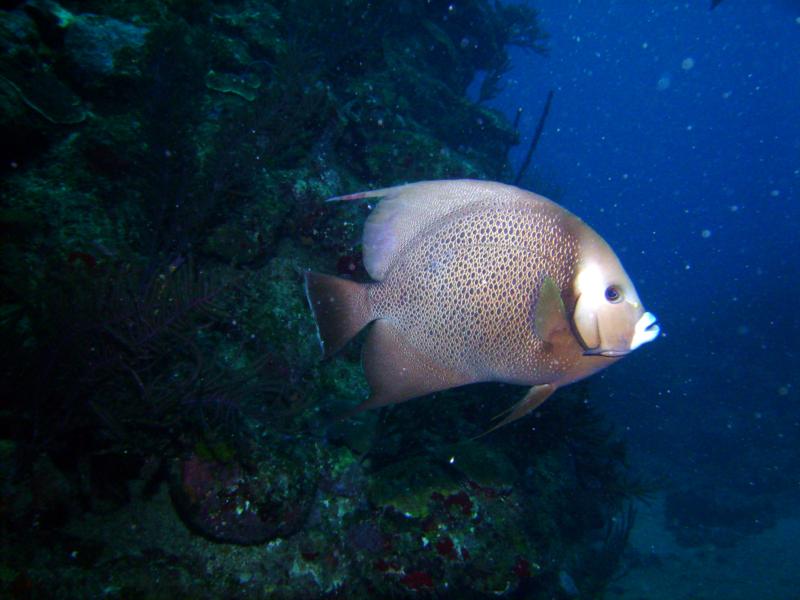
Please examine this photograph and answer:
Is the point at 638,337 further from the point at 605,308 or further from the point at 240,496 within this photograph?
the point at 240,496

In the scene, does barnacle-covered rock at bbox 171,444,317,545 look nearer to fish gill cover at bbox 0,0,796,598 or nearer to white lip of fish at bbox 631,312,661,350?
fish gill cover at bbox 0,0,796,598

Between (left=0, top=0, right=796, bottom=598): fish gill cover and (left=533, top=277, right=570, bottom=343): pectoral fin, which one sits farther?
(left=0, top=0, right=796, bottom=598): fish gill cover

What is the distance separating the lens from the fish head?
1.57m

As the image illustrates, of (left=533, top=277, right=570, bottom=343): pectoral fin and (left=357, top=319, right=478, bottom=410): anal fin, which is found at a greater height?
(left=533, top=277, right=570, bottom=343): pectoral fin

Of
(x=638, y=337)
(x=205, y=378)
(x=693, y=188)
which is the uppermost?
(x=693, y=188)

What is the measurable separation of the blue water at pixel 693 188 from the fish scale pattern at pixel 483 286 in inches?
583

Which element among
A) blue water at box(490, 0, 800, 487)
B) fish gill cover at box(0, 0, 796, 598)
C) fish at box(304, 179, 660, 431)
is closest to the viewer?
fish at box(304, 179, 660, 431)

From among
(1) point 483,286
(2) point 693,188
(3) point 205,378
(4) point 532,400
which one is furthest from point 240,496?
(2) point 693,188

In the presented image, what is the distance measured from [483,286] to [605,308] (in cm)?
47

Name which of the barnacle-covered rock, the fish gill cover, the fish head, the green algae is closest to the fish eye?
the fish head

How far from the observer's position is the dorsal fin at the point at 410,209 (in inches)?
70.5

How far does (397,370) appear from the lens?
1843 millimetres

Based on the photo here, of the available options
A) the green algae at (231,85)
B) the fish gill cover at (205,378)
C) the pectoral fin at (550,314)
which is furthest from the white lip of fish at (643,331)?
the green algae at (231,85)

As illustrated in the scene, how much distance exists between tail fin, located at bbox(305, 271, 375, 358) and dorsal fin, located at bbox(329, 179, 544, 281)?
143mm
